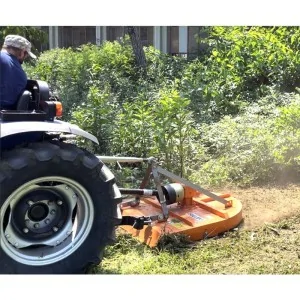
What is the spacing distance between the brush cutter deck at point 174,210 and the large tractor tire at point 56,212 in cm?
49

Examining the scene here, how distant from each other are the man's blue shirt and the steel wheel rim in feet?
1.99

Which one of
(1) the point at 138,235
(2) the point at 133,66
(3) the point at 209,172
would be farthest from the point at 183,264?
(2) the point at 133,66

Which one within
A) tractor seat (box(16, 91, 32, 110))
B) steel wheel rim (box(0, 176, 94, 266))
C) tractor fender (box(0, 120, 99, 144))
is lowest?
steel wheel rim (box(0, 176, 94, 266))

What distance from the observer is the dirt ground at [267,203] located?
4.27 meters

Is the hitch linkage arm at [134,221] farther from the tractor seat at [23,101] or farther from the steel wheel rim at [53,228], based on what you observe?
the tractor seat at [23,101]

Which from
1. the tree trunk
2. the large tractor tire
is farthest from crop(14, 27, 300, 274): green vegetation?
the large tractor tire

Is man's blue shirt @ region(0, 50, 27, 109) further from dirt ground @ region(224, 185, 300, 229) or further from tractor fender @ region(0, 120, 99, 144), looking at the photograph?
dirt ground @ region(224, 185, 300, 229)

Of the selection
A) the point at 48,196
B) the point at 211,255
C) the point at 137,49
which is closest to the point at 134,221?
the point at 211,255

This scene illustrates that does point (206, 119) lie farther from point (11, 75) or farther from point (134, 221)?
point (11, 75)

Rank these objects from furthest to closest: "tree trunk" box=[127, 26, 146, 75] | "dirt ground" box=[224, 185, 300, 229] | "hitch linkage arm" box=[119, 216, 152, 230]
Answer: "tree trunk" box=[127, 26, 146, 75], "dirt ground" box=[224, 185, 300, 229], "hitch linkage arm" box=[119, 216, 152, 230]

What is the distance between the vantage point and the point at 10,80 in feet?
9.93

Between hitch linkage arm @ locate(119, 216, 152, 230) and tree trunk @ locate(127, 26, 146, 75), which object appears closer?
hitch linkage arm @ locate(119, 216, 152, 230)

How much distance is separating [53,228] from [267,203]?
2457 mm

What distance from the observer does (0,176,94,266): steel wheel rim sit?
9.25ft
